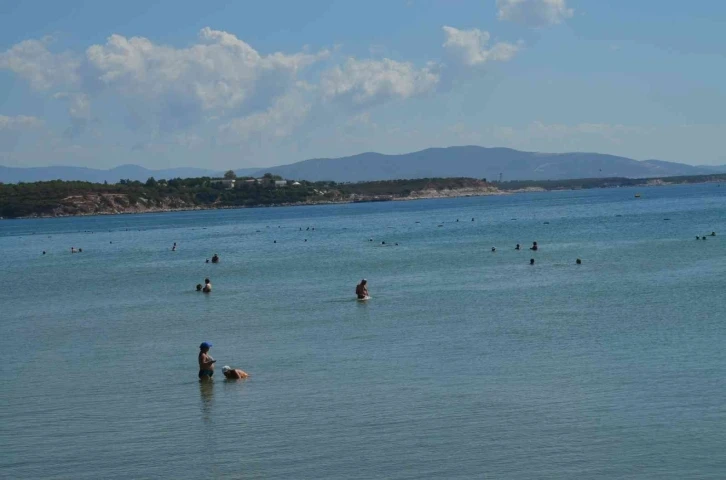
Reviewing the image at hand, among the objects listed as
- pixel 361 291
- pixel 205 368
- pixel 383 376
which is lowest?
pixel 383 376

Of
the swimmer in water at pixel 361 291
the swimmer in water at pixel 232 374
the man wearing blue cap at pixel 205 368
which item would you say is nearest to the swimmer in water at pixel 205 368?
the man wearing blue cap at pixel 205 368

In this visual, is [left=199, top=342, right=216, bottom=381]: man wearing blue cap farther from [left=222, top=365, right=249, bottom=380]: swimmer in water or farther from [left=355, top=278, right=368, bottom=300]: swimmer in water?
[left=355, top=278, right=368, bottom=300]: swimmer in water

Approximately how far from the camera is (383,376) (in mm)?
25547

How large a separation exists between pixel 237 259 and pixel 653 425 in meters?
57.0

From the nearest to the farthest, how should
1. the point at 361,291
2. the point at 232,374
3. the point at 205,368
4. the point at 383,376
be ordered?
1. the point at 383,376
2. the point at 232,374
3. the point at 205,368
4. the point at 361,291

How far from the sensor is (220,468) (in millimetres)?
18609

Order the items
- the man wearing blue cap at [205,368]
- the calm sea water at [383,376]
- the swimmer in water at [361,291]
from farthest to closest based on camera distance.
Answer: the swimmer in water at [361,291] → the man wearing blue cap at [205,368] → the calm sea water at [383,376]

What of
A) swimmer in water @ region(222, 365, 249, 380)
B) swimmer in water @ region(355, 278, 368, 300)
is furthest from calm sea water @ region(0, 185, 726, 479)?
swimmer in water @ region(355, 278, 368, 300)

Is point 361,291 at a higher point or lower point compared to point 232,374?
higher

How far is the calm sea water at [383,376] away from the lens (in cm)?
1872

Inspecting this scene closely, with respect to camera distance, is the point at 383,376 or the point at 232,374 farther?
the point at 232,374

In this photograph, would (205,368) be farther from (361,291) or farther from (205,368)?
(361,291)

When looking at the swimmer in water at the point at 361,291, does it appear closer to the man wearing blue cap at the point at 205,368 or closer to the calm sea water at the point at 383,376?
the calm sea water at the point at 383,376

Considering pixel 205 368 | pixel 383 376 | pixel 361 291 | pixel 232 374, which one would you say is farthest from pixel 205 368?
pixel 361 291
